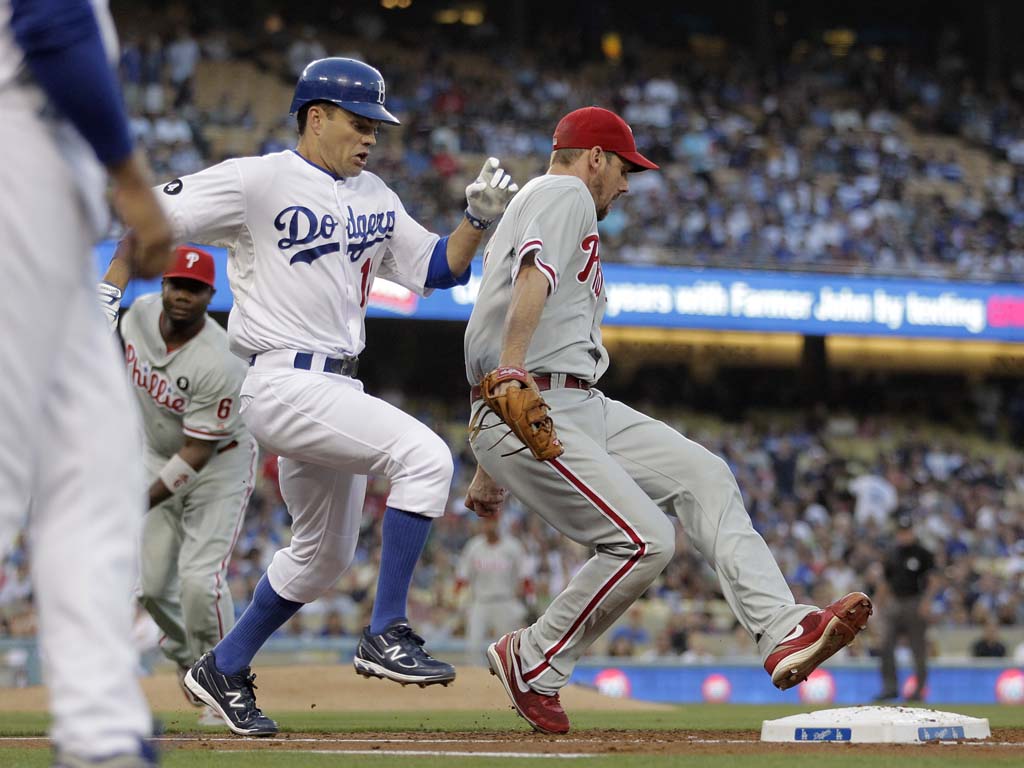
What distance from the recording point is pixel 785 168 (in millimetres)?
25734

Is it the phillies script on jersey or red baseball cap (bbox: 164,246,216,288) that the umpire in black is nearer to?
the phillies script on jersey

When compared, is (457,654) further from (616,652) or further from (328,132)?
(328,132)

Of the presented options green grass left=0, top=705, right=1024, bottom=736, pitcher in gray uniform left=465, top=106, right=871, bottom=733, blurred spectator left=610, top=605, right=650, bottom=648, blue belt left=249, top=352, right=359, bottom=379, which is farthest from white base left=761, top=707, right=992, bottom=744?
blurred spectator left=610, top=605, right=650, bottom=648

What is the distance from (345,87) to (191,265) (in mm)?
2108

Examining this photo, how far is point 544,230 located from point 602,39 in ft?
83.9

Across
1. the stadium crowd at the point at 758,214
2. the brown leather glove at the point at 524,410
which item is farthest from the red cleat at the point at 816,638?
the stadium crowd at the point at 758,214

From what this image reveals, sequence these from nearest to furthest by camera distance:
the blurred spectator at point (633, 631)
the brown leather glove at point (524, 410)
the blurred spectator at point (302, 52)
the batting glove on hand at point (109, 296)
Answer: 1. the batting glove on hand at point (109, 296)
2. the brown leather glove at point (524, 410)
3. the blurred spectator at point (633, 631)
4. the blurred spectator at point (302, 52)

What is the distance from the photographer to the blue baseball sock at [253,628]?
5.54m

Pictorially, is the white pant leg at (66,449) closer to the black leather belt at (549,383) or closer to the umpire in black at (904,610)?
the black leather belt at (549,383)

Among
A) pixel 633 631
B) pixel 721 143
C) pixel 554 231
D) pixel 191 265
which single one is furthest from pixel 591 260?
pixel 721 143

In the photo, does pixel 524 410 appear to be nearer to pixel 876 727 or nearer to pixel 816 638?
pixel 816 638

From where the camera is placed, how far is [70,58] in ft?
8.91

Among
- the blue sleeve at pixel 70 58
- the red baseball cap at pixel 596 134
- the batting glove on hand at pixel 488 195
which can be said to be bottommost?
the blue sleeve at pixel 70 58

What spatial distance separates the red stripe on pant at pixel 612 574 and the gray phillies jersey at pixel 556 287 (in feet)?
1.38
